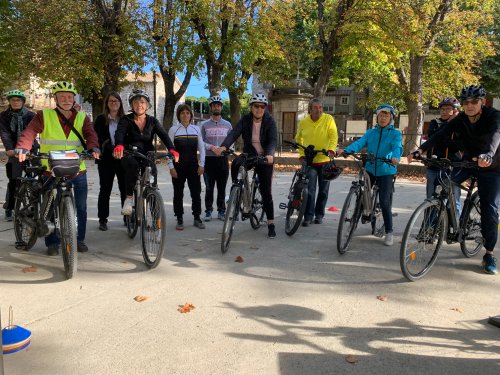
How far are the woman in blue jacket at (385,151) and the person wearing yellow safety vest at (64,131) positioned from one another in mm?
3114

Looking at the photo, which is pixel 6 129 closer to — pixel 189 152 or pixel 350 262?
pixel 189 152

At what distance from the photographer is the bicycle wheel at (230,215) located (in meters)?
A: 5.11

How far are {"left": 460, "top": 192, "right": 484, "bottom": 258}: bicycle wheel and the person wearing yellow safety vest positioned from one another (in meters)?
4.00

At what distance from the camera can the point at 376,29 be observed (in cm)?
1691

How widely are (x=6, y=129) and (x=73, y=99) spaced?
218 centimetres

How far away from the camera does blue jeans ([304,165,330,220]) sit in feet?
21.3

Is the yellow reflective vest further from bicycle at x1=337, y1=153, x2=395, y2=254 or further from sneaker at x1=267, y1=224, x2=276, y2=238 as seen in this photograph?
bicycle at x1=337, y1=153, x2=395, y2=254

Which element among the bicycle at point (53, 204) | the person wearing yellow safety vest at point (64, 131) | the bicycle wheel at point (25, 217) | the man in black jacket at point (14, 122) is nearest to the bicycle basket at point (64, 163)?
the bicycle at point (53, 204)

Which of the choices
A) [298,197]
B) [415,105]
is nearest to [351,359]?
[298,197]

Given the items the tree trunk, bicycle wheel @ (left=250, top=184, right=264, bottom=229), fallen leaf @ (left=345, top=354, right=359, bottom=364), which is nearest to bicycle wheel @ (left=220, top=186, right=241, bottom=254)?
bicycle wheel @ (left=250, top=184, right=264, bottom=229)

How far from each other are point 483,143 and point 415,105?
15.5 meters

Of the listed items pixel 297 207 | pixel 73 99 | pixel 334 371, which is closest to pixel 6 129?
pixel 73 99

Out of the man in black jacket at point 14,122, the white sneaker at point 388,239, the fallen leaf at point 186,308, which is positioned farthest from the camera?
the man in black jacket at point 14,122

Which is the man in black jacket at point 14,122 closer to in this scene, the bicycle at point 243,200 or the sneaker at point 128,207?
the sneaker at point 128,207
